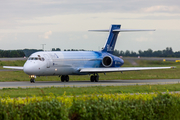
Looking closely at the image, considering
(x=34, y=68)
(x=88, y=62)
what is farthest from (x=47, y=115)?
(x=88, y=62)

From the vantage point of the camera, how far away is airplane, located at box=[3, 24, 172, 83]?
34.3 meters

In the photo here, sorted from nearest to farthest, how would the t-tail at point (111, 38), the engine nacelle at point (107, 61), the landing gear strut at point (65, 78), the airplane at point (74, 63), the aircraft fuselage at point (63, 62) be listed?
the aircraft fuselage at point (63, 62) → the airplane at point (74, 63) → the landing gear strut at point (65, 78) → the engine nacelle at point (107, 61) → the t-tail at point (111, 38)

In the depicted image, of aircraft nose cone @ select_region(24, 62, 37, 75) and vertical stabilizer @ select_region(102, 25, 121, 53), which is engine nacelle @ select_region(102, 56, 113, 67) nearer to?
vertical stabilizer @ select_region(102, 25, 121, 53)

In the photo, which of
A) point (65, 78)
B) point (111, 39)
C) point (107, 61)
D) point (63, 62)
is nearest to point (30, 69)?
point (63, 62)

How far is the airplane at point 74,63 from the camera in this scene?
112 feet

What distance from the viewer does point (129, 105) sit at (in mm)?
12836

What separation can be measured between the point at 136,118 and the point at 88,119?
2.11m

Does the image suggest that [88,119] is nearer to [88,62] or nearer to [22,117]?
[22,117]

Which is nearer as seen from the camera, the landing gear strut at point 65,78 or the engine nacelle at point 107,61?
the landing gear strut at point 65,78

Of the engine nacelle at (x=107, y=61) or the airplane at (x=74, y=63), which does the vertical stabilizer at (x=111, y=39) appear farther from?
the engine nacelle at (x=107, y=61)

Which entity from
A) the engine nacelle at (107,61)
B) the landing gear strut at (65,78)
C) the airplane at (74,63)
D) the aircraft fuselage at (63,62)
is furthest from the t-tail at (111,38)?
the landing gear strut at (65,78)

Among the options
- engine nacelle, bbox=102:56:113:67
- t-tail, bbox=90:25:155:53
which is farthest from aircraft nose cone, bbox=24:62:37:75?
t-tail, bbox=90:25:155:53

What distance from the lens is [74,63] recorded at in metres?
38.3

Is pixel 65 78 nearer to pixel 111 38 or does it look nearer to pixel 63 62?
pixel 63 62
